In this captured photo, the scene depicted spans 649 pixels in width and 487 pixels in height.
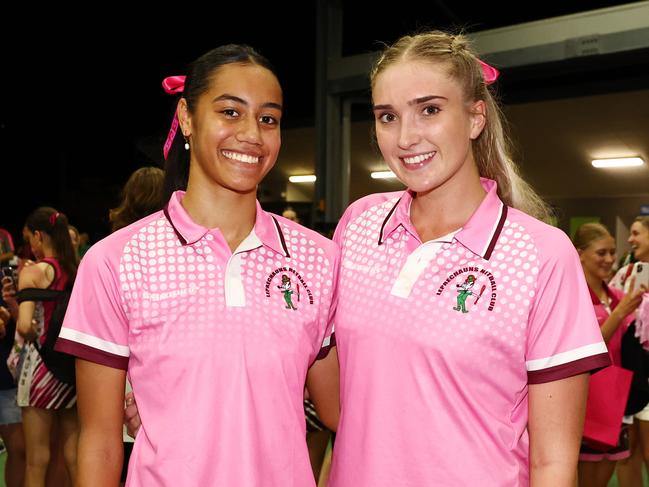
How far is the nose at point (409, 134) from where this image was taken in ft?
5.21

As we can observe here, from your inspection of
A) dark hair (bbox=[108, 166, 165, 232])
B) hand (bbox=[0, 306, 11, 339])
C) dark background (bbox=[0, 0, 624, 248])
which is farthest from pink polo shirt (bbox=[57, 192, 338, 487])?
dark background (bbox=[0, 0, 624, 248])

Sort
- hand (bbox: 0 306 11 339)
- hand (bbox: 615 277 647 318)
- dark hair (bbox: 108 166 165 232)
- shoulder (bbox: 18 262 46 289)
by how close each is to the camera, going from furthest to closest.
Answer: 1. hand (bbox: 0 306 11 339)
2. shoulder (bbox: 18 262 46 289)
3. hand (bbox: 615 277 647 318)
4. dark hair (bbox: 108 166 165 232)

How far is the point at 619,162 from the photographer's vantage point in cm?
698

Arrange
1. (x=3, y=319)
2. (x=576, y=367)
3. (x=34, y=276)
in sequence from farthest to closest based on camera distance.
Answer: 1. (x=3, y=319)
2. (x=34, y=276)
3. (x=576, y=367)

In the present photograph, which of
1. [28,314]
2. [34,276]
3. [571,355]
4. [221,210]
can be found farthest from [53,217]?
[571,355]

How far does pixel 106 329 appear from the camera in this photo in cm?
153

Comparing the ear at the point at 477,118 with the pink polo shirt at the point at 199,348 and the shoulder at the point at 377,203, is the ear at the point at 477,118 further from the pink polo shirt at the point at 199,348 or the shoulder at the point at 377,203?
the pink polo shirt at the point at 199,348

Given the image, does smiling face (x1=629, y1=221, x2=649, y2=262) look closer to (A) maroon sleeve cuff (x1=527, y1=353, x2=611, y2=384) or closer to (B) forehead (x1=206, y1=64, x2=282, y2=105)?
(A) maroon sleeve cuff (x1=527, y1=353, x2=611, y2=384)

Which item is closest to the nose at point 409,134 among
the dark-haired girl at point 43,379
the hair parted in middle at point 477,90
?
the hair parted in middle at point 477,90

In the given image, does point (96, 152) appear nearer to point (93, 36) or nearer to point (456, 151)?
point (93, 36)

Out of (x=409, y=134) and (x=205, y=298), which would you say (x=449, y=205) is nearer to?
(x=409, y=134)

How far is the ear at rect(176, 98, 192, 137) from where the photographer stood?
5.68ft

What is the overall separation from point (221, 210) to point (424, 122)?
1.65 ft

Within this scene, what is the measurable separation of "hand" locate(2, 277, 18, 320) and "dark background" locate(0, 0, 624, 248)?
2415 mm
